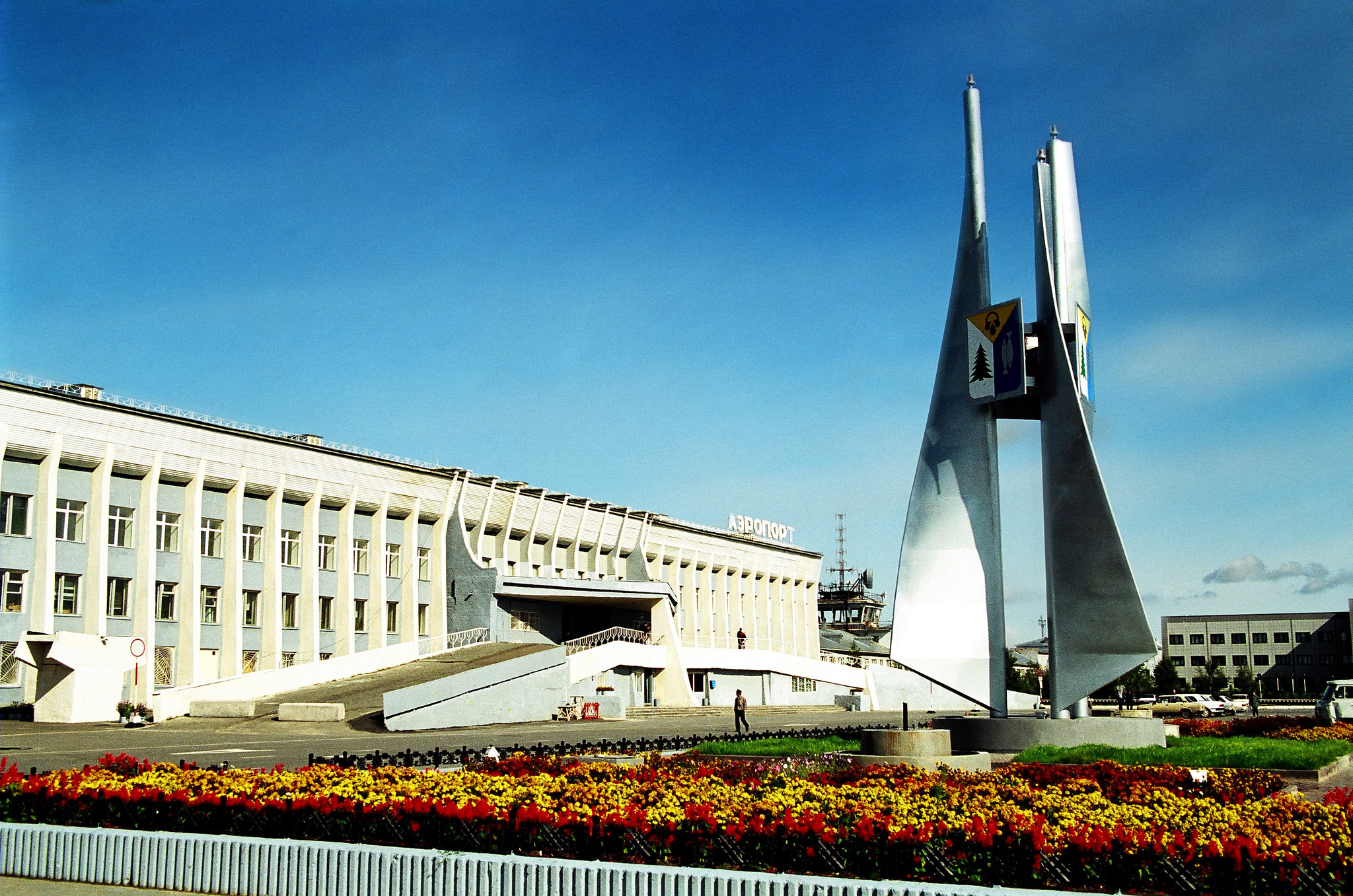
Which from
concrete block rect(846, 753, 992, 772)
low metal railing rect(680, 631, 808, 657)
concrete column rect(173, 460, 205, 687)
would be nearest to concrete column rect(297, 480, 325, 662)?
concrete column rect(173, 460, 205, 687)

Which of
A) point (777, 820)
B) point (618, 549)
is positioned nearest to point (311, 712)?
point (777, 820)

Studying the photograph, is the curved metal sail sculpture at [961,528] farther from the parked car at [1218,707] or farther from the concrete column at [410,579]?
the parked car at [1218,707]

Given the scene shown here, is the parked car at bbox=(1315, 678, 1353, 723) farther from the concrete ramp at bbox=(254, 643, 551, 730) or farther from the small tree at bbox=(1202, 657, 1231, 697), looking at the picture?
the small tree at bbox=(1202, 657, 1231, 697)

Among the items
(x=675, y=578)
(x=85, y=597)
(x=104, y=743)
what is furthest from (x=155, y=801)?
(x=675, y=578)

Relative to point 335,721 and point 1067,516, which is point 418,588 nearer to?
point 335,721

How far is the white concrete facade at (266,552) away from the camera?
37.0 meters

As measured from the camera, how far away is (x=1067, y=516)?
23.1m

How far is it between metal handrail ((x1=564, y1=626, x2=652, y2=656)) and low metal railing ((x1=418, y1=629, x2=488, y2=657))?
3685mm

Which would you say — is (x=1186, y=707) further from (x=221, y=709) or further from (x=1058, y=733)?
(x=221, y=709)

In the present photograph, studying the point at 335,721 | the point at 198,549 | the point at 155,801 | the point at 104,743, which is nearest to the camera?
the point at 155,801

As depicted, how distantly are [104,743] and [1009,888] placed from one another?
2397 cm

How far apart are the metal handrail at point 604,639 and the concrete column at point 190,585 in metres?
12.9

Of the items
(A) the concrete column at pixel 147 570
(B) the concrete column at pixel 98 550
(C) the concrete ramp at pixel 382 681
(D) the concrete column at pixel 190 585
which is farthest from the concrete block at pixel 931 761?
(D) the concrete column at pixel 190 585

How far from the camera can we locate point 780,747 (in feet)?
73.0
